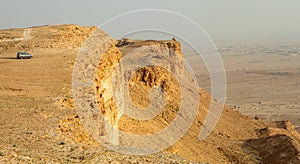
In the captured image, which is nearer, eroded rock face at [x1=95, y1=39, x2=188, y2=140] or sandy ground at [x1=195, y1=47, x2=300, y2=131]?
eroded rock face at [x1=95, y1=39, x2=188, y2=140]

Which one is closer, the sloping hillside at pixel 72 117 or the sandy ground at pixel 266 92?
the sloping hillside at pixel 72 117

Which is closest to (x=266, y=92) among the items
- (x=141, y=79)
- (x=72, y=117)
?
(x=141, y=79)

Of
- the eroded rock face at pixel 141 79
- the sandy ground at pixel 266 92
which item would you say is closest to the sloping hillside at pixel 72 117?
the eroded rock face at pixel 141 79

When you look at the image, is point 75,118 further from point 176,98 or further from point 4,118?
point 176,98

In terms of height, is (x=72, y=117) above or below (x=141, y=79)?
below

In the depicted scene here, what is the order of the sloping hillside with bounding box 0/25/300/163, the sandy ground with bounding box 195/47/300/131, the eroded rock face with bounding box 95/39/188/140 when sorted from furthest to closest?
1. the sandy ground with bounding box 195/47/300/131
2. the eroded rock face with bounding box 95/39/188/140
3. the sloping hillside with bounding box 0/25/300/163

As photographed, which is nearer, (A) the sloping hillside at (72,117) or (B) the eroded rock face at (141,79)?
(A) the sloping hillside at (72,117)

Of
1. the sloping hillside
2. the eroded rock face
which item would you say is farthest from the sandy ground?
the sloping hillside

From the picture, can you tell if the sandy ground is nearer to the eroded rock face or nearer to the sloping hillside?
the eroded rock face

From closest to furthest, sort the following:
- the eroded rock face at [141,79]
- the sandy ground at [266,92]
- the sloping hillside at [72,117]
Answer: the sloping hillside at [72,117]
the eroded rock face at [141,79]
the sandy ground at [266,92]

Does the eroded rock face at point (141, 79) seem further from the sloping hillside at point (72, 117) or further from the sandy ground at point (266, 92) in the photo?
the sandy ground at point (266, 92)

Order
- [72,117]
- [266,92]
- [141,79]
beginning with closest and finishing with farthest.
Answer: [72,117] < [141,79] < [266,92]

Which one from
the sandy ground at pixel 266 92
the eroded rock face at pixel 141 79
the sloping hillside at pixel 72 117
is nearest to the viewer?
the sloping hillside at pixel 72 117

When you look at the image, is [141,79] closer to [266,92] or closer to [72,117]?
[72,117]
